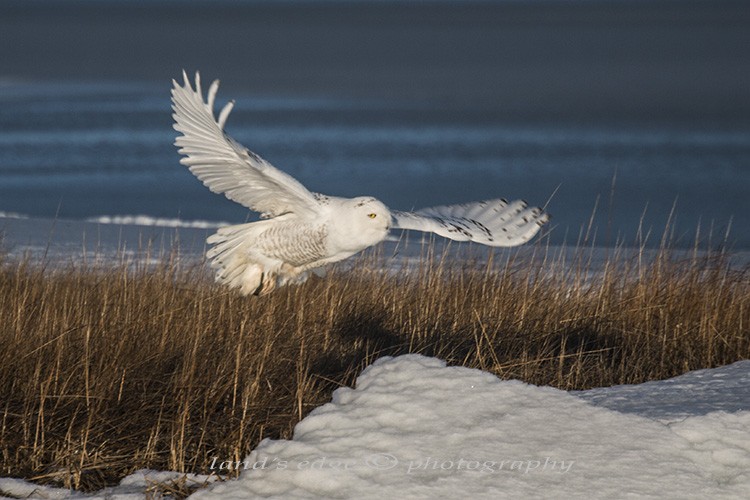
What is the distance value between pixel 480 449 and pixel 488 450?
24mm

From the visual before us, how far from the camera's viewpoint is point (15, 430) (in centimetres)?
385

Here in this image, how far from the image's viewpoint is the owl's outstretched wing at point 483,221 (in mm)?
5281

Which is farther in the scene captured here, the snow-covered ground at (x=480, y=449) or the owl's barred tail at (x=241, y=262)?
the owl's barred tail at (x=241, y=262)

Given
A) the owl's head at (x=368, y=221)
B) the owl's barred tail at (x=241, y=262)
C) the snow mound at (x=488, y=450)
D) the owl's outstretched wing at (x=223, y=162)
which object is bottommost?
the snow mound at (x=488, y=450)

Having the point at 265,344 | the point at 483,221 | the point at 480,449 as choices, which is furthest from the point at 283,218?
the point at 480,449

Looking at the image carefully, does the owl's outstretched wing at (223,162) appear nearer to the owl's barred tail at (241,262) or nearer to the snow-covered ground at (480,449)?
the owl's barred tail at (241,262)

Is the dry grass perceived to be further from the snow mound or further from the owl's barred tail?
the snow mound

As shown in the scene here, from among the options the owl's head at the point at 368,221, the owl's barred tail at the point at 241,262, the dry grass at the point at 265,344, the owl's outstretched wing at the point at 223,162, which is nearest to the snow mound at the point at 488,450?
the dry grass at the point at 265,344

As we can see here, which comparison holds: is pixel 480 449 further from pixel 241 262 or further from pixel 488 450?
pixel 241 262

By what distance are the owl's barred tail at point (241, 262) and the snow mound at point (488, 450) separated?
2.52 meters

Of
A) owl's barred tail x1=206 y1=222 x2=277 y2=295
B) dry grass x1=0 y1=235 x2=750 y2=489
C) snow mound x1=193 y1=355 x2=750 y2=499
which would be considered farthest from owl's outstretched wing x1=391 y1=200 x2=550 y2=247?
snow mound x1=193 y1=355 x2=750 y2=499

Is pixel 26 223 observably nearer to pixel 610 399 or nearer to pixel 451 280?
pixel 451 280

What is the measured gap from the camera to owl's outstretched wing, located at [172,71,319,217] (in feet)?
17.0

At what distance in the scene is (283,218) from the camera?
577 cm
